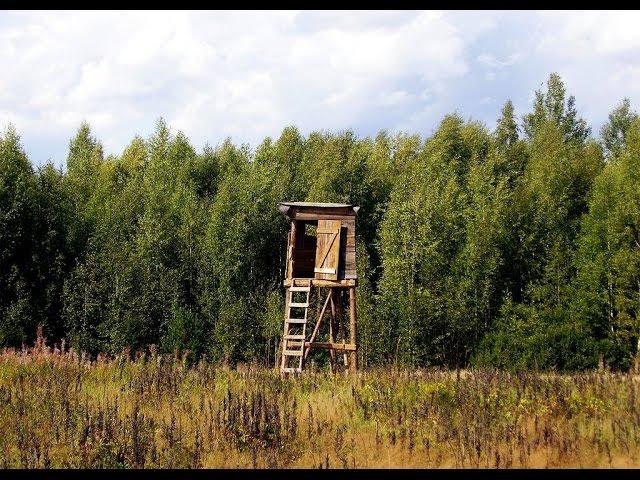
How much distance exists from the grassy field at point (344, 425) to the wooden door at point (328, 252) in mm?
7219

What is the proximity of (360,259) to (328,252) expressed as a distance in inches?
570

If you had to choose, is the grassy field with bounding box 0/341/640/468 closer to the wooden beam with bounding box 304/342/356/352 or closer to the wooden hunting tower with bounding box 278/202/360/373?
the wooden beam with bounding box 304/342/356/352

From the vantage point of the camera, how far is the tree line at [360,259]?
35.6 metres

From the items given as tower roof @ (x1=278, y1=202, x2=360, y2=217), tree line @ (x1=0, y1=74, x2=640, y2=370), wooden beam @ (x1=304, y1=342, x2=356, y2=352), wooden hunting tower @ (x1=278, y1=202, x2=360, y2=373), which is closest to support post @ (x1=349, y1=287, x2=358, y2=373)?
wooden hunting tower @ (x1=278, y1=202, x2=360, y2=373)

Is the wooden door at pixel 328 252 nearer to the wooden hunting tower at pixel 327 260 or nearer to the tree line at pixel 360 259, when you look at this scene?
the wooden hunting tower at pixel 327 260

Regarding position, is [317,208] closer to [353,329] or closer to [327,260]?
[327,260]

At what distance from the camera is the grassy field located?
33.9 ft

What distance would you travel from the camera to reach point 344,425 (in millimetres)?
12070

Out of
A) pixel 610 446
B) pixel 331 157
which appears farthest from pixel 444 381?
pixel 331 157

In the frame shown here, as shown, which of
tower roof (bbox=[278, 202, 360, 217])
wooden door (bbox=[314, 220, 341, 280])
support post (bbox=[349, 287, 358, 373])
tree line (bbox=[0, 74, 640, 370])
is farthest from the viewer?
tree line (bbox=[0, 74, 640, 370])

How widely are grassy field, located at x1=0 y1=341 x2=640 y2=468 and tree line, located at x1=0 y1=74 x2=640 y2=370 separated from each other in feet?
57.6

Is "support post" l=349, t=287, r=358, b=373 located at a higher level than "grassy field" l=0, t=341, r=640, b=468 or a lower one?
higher

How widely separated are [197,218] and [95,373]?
25786 mm

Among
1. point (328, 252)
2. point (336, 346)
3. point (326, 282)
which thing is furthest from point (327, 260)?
point (336, 346)
